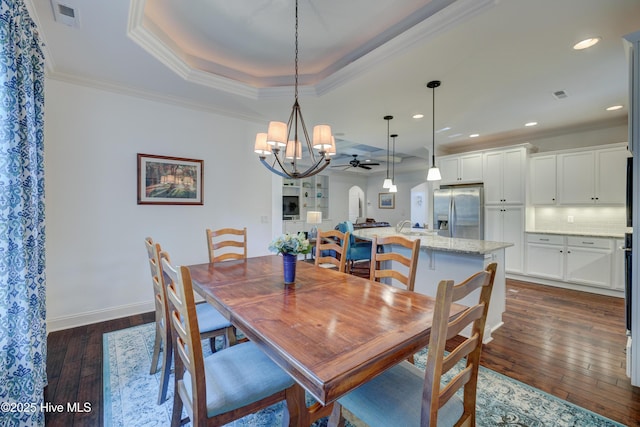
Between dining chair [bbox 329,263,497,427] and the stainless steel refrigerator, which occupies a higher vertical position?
the stainless steel refrigerator

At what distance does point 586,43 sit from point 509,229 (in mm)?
3480

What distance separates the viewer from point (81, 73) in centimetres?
286

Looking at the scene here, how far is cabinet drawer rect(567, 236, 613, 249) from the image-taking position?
4070mm

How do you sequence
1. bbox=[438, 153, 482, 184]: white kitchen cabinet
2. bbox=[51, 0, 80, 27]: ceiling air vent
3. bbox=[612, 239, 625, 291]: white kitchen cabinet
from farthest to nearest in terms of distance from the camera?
bbox=[438, 153, 482, 184]: white kitchen cabinet, bbox=[612, 239, 625, 291]: white kitchen cabinet, bbox=[51, 0, 80, 27]: ceiling air vent

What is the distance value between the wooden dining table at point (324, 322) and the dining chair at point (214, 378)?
0.66ft

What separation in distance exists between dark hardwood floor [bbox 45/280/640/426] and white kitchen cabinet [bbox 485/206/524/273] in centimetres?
133

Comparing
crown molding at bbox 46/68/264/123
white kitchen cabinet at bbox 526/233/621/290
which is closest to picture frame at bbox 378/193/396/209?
white kitchen cabinet at bbox 526/233/621/290

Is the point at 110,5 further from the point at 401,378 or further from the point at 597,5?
the point at 597,5

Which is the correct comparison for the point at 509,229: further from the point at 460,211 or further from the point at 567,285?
the point at 567,285

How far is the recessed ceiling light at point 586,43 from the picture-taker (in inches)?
90.3

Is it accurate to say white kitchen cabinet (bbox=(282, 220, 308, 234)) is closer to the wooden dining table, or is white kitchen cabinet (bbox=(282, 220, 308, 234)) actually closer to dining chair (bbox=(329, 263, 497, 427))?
the wooden dining table

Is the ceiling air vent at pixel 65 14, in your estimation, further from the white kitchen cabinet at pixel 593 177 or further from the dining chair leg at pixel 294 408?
the white kitchen cabinet at pixel 593 177

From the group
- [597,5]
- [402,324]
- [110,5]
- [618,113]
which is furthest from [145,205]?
[618,113]

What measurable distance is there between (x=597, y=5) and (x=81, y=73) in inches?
180
